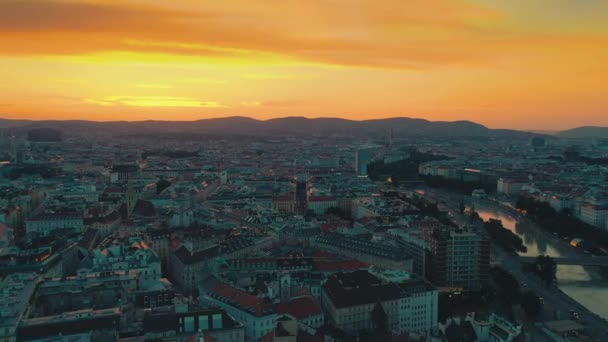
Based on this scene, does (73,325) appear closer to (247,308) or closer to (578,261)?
(247,308)

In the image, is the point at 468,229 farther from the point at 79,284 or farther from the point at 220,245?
the point at 79,284

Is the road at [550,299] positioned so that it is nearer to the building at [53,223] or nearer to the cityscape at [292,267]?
the cityscape at [292,267]

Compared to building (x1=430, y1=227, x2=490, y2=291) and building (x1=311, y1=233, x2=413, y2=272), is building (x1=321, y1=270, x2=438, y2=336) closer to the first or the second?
building (x1=311, y1=233, x2=413, y2=272)

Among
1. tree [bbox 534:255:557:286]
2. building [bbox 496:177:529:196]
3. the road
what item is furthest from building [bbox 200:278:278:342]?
building [bbox 496:177:529:196]

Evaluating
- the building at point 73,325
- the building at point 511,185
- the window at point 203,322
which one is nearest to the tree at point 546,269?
the window at point 203,322

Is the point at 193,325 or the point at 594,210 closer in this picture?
the point at 193,325

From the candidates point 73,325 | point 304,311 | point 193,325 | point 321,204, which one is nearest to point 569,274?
point 304,311
